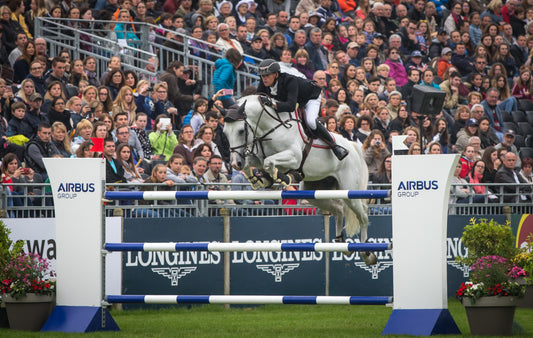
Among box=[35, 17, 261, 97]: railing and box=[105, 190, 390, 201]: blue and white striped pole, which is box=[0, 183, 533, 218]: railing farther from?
box=[35, 17, 261, 97]: railing

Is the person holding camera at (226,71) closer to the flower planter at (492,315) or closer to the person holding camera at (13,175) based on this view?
the person holding camera at (13,175)

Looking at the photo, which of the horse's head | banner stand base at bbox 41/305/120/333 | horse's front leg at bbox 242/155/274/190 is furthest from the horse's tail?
banner stand base at bbox 41/305/120/333

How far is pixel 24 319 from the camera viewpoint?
852 centimetres

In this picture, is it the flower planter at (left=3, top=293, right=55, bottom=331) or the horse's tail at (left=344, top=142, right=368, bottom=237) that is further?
the horse's tail at (left=344, top=142, right=368, bottom=237)

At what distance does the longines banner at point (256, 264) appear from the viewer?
1130cm

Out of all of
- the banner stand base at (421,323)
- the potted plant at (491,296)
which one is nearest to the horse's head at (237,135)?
the banner stand base at (421,323)

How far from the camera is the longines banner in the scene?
37.1ft

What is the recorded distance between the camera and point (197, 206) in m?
11.9

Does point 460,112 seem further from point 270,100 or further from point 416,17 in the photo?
point 270,100

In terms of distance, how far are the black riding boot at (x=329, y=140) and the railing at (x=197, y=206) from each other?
1866 millimetres

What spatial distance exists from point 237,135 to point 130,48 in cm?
675

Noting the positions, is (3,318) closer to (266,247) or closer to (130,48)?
(266,247)

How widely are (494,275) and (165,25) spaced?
1018 centimetres

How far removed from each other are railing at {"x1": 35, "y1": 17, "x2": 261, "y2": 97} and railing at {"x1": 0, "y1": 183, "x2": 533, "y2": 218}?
3805 millimetres
